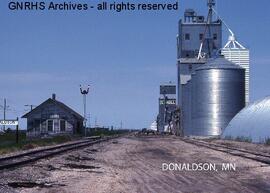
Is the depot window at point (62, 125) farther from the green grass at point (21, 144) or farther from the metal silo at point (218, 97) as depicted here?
the green grass at point (21, 144)

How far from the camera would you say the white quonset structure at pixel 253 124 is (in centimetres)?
6041

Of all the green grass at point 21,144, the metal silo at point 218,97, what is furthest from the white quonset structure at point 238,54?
the green grass at point 21,144

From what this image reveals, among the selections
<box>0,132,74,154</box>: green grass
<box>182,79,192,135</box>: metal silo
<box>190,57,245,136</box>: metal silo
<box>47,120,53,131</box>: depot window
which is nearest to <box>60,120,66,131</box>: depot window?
<box>47,120,53,131</box>: depot window

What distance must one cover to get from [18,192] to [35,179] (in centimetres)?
434

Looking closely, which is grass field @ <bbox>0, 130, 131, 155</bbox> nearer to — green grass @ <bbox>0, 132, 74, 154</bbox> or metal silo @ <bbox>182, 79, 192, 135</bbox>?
green grass @ <bbox>0, 132, 74, 154</bbox>

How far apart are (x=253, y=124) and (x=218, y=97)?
733 inches

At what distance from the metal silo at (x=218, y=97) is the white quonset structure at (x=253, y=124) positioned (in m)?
6.07

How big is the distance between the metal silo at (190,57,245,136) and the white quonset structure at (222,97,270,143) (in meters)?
6.07

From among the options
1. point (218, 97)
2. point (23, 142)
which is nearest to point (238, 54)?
point (218, 97)

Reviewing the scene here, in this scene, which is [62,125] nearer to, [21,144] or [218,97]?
[218,97]

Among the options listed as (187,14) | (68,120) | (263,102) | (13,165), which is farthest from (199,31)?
(13,165)

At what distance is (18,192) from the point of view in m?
15.4

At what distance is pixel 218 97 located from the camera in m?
83.7

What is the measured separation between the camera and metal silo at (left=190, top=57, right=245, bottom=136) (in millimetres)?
83812
